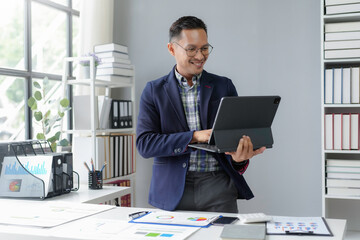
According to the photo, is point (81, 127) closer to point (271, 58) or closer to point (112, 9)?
point (112, 9)

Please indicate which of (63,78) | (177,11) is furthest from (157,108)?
(177,11)

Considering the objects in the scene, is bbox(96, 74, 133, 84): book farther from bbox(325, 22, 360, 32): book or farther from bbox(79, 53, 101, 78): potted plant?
bbox(325, 22, 360, 32): book

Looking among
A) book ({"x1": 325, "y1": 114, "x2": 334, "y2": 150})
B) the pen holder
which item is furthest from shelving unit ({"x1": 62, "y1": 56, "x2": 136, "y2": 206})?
book ({"x1": 325, "y1": 114, "x2": 334, "y2": 150})

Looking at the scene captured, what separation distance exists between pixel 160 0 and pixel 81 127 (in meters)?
1.46

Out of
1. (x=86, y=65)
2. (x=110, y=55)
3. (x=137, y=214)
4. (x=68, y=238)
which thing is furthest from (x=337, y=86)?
(x=68, y=238)

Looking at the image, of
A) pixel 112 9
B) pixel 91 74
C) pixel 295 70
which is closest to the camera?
pixel 91 74

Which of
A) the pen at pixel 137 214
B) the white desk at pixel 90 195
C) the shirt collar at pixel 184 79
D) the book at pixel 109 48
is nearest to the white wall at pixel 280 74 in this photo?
the book at pixel 109 48

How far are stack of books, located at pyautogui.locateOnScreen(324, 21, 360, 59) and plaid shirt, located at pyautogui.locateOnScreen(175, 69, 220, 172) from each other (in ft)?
4.96

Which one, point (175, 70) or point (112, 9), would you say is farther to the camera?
point (112, 9)

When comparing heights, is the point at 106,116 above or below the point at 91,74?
below

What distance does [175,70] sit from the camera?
2076mm

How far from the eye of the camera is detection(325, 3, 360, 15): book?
3.07 m

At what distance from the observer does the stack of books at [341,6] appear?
307 cm

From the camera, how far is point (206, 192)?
1.92m
